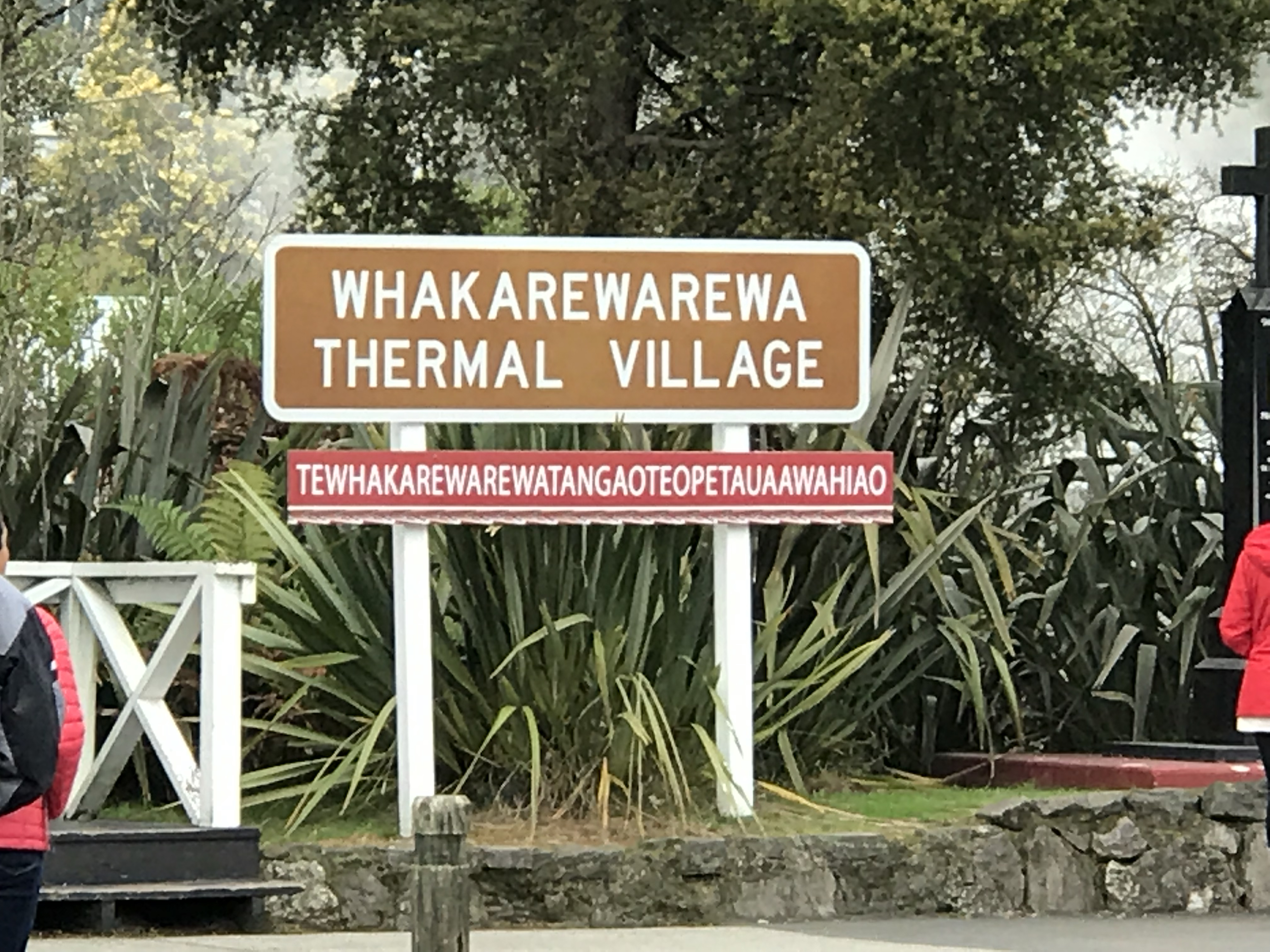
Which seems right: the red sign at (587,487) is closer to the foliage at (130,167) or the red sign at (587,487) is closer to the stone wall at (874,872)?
the stone wall at (874,872)

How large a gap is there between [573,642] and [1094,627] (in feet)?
9.88

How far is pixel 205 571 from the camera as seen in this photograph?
996 cm

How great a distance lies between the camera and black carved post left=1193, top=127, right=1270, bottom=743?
1214 centimetres

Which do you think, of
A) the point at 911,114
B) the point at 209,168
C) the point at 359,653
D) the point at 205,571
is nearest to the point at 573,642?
the point at 359,653

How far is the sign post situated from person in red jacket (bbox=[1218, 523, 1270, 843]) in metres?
2.30

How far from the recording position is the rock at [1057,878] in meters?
10.8

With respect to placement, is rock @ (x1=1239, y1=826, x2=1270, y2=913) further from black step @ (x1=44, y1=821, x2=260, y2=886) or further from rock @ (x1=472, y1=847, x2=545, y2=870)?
black step @ (x1=44, y1=821, x2=260, y2=886)

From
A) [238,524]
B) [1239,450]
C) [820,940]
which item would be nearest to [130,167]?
[1239,450]

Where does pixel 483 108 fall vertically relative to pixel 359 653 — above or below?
above

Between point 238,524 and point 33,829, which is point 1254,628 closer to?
point 238,524

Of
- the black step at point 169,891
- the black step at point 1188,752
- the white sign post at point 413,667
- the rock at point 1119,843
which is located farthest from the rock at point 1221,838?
the black step at point 169,891

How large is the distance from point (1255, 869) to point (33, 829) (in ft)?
21.2

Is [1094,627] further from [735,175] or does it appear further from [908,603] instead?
[735,175]

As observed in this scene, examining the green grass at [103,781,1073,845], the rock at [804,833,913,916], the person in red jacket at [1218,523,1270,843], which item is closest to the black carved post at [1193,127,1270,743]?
the green grass at [103,781,1073,845]
